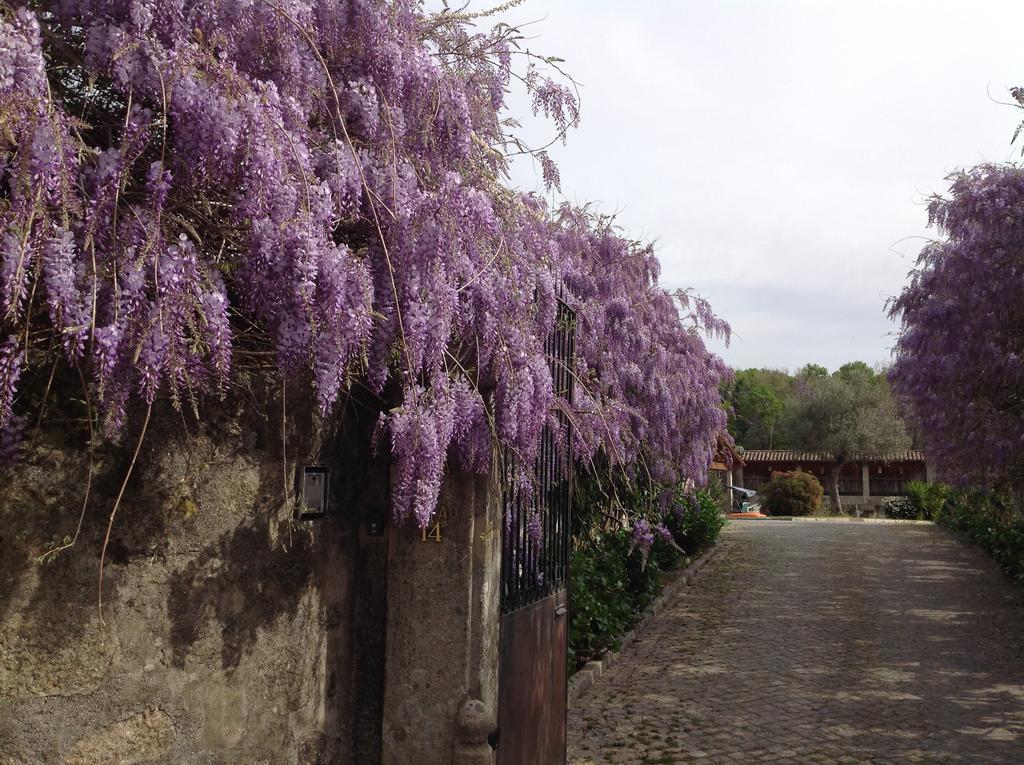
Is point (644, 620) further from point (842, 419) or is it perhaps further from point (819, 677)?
point (842, 419)

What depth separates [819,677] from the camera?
25.3ft

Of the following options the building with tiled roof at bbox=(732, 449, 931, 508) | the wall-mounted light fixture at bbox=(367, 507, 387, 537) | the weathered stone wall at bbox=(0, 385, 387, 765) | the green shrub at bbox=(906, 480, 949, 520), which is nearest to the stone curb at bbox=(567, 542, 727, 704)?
the wall-mounted light fixture at bbox=(367, 507, 387, 537)

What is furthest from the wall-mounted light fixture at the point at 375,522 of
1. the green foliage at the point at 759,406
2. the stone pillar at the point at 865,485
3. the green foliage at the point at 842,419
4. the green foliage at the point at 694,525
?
the green foliage at the point at 759,406

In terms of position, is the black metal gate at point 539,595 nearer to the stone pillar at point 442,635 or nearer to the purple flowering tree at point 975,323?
the stone pillar at point 442,635

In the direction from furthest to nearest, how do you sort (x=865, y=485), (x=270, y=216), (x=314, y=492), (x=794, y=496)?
(x=865, y=485) → (x=794, y=496) → (x=314, y=492) → (x=270, y=216)

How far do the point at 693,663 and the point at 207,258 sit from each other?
7.18m

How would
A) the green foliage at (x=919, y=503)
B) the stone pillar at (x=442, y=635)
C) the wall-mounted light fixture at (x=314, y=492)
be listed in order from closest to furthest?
the wall-mounted light fixture at (x=314, y=492), the stone pillar at (x=442, y=635), the green foliage at (x=919, y=503)

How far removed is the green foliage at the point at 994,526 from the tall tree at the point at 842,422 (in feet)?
55.3

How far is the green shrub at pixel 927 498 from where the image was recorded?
29.6 m

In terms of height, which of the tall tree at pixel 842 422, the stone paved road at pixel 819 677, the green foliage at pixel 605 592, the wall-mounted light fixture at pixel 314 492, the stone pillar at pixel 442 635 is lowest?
the stone paved road at pixel 819 677

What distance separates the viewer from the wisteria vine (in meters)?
2.04

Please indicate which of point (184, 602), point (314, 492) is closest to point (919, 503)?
point (314, 492)

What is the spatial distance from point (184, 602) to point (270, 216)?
1.21 m

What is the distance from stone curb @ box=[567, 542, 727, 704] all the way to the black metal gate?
2121 mm
